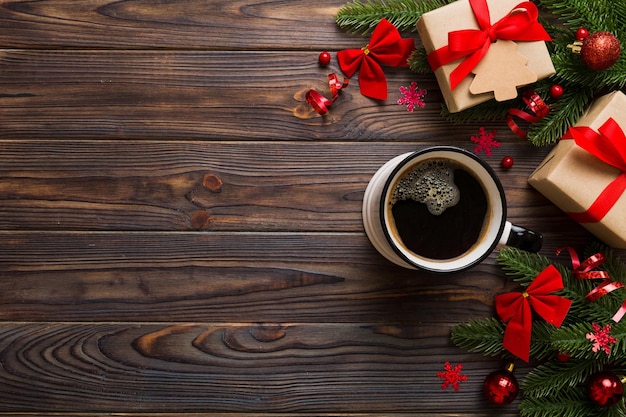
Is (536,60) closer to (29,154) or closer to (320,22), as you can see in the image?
(320,22)

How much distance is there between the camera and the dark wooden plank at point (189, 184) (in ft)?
3.05

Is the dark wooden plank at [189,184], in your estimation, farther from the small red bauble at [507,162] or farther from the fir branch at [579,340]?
the fir branch at [579,340]

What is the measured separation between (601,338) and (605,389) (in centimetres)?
7

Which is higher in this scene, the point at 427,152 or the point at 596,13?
the point at 596,13

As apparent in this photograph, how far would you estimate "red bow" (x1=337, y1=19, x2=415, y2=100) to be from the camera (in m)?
0.91

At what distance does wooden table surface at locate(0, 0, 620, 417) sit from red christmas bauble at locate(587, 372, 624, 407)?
0.80 feet

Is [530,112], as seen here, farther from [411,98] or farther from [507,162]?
[411,98]

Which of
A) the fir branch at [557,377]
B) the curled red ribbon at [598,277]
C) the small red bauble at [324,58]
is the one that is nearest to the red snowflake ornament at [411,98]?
the small red bauble at [324,58]

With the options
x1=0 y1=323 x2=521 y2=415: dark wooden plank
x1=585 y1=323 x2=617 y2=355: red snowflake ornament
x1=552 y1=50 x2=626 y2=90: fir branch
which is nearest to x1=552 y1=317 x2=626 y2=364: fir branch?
x1=585 y1=323 x2=617 y2=355: red snowflake ornament

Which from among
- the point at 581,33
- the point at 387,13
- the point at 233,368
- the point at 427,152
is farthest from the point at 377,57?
the point at 233,368

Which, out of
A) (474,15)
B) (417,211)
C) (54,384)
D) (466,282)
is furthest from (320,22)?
(54,384)

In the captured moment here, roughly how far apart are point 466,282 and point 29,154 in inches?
28.4

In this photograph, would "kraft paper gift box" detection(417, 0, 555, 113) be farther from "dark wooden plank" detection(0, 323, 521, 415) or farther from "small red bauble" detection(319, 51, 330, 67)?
"dark wooden plank" detection(0, 323, 521, 415)

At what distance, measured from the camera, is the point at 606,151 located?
84 centimetres
